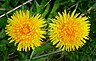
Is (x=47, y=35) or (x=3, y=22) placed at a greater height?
(x=3, y=22)

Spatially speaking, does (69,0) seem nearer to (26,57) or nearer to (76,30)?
(76,30)

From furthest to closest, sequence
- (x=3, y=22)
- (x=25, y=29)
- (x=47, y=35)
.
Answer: (x=47, y=35), (x=3, y=22), (x=25, y=29)

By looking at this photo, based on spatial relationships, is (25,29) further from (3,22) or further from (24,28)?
(3,22)

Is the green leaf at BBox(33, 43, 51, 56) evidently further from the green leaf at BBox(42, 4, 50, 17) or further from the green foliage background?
the green leaf at BBox(42, 4, 50, 17)

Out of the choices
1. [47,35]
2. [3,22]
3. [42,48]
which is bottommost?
[42,48]

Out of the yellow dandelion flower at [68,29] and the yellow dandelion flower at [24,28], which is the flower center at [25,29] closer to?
the yellow dandelion flower at [24,28]

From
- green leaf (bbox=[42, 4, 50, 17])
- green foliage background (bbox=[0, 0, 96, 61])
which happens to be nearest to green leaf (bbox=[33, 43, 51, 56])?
green foliage background (bbox=[0, 0, 96, 61])

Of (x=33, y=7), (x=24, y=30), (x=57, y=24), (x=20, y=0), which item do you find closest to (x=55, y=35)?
(x=57, y=24)

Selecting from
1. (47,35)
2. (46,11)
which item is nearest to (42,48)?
(47,35)

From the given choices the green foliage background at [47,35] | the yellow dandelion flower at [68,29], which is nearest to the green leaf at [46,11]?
the green foliage background at [47,35]
